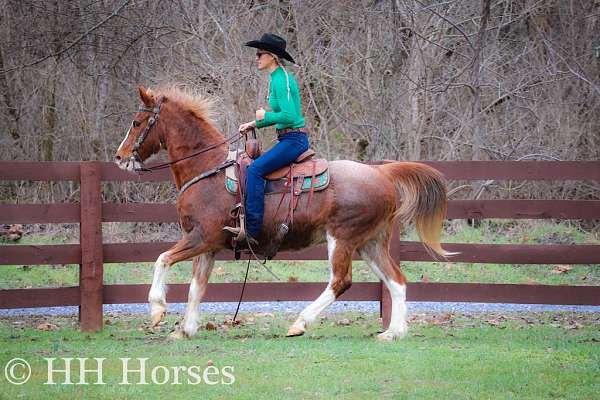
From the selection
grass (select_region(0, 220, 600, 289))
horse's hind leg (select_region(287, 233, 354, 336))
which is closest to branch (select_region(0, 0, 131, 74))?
grass (select_region(0, 220, 600, 289))

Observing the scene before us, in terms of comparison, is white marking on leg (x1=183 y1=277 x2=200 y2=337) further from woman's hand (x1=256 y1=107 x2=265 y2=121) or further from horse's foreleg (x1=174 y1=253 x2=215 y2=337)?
woman's hand (x1=256 y1=107 x2=265 y2=121)

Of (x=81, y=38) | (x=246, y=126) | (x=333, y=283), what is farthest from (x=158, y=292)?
(x=81, y=38)

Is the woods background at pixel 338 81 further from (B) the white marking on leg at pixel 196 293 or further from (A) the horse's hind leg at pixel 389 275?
(A) the horse's hind leg at pixel 389 275

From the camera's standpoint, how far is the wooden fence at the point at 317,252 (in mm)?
9312

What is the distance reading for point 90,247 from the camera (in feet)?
30.6

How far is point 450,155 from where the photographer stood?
16062 millimetres

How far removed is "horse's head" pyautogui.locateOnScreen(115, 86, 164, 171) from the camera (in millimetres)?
8906

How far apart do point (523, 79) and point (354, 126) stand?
3533 mm

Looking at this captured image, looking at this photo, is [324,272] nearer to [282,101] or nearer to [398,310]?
[398,310]

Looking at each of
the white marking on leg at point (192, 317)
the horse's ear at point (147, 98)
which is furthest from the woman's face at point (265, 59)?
the white marking on leg at point (192, 317)

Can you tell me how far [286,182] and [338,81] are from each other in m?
7.87

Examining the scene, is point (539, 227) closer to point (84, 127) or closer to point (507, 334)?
point (507, 334)

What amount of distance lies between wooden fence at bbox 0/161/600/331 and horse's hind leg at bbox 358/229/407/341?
0.82 metres

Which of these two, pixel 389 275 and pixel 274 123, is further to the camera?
pixel 389 275
